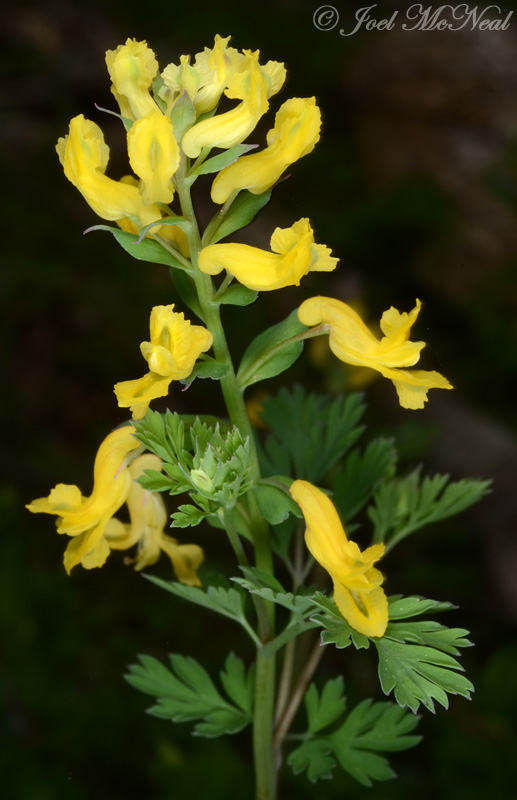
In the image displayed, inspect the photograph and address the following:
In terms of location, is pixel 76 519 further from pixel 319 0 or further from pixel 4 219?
pixel 319 0

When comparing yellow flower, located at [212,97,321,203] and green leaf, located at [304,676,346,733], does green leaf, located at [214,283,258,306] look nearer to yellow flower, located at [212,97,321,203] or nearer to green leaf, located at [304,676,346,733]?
yellow flower, located at [212,97,321,203]

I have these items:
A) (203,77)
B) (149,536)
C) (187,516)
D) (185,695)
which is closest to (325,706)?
(185,695)

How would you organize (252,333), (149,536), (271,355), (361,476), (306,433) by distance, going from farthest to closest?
(252,333) < (306,433) < (361,476) < (149,536) < (271,355)

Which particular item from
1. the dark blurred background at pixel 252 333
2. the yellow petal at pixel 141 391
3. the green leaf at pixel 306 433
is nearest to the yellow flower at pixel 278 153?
the yellow petal at pixel 141 391

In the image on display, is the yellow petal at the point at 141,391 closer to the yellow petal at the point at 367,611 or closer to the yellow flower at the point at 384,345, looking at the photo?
the yellow flower at the point at 384,345

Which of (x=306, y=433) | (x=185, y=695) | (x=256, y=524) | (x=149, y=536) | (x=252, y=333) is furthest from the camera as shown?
(x=252, y=333)

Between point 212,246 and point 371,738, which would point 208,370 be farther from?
point 371,738

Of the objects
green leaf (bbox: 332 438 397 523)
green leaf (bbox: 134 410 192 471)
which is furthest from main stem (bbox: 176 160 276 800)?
green leaf (bbox: 332 438 397 523)

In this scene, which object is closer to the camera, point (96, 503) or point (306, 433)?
point (96, 503)
